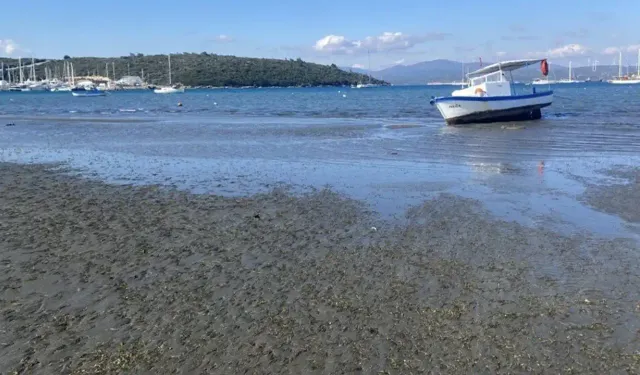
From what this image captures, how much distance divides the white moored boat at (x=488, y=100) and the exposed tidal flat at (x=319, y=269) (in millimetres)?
16981

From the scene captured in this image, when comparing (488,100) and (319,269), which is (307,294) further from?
(488,100)

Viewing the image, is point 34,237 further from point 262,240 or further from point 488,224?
point 488,224

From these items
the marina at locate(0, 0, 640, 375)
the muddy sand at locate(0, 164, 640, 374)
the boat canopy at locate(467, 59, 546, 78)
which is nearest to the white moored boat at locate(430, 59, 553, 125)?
the boat canopy at locate(467, 59, 546, 78)

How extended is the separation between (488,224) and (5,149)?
19690 millimetres

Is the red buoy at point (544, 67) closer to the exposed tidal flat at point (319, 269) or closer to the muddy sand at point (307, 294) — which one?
the exposed tidal flat at point (319, 269)

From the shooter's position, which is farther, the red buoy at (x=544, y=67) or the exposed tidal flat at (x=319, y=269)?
the red buoy at (x=544, y=67)

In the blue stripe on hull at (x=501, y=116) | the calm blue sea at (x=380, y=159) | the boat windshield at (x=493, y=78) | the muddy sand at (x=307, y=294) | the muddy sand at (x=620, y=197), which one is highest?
the boat windshield at (x=493, y=78)

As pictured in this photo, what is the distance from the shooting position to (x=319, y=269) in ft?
27.5

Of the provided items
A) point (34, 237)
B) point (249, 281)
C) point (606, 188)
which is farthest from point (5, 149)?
point (606, 188)

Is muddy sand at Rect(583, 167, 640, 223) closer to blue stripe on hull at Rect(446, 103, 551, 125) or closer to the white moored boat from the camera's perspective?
the white moored boat

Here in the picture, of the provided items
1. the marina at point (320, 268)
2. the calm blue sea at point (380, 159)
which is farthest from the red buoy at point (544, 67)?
the marina at point (320, 268)

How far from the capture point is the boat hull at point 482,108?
1351 inches

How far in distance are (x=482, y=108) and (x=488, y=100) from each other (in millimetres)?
564

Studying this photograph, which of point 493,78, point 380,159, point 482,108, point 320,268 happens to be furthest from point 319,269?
point 493,78
